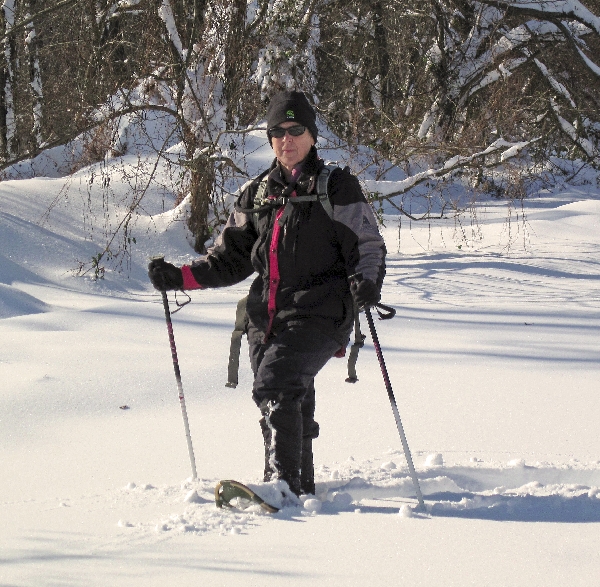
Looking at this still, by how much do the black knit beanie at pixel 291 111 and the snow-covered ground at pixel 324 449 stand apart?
4.52 feet

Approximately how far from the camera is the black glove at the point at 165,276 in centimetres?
335

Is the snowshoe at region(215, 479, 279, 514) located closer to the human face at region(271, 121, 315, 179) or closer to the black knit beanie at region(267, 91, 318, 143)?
the human face at region(271, 121, 315, 179)

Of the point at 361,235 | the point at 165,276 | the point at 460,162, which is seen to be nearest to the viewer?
the point at 361,235

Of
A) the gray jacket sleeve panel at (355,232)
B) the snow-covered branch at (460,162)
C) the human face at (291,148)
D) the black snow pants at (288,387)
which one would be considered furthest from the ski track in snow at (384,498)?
the snow-covered branch at (460,162)

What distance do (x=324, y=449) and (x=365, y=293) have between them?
113 cm

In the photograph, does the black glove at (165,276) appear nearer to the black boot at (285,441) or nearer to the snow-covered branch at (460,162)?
the black boot at (285,441)

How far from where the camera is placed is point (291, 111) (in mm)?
3119

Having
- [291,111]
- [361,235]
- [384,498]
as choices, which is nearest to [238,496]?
[384,498]

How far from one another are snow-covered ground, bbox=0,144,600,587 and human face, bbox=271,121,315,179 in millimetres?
1237

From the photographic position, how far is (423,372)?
509cm

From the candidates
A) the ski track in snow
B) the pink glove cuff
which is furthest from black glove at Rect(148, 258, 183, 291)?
the ski track in snow

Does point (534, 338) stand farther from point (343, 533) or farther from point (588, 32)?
point (588, 32)

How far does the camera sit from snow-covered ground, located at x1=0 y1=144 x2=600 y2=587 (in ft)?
7.99

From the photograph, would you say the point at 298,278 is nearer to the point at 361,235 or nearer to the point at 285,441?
the point at 361,235
